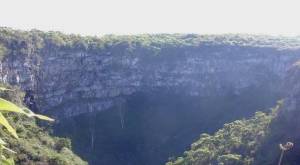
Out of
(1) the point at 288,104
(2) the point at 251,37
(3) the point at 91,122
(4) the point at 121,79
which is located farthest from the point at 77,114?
(1) the point at 288,104

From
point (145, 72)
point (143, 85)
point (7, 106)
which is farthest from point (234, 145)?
point (7, 106)

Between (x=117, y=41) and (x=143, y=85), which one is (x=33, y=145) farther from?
(x=117, y=41)

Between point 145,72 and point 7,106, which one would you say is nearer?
point 7,106

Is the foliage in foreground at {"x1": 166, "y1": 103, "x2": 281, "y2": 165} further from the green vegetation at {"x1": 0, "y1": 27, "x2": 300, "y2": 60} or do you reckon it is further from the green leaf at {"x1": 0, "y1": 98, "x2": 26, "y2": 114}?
the green leaf at {"x1": 0, "y1": 98, "x2": 26, "y2": 114}

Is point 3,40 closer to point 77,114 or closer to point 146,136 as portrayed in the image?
point 77,114

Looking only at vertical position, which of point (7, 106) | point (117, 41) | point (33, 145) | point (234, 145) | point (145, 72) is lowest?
point (33, 145)

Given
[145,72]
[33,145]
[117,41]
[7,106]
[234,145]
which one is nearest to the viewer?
[7,106]

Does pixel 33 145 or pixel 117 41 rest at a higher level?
pixel 117 41
